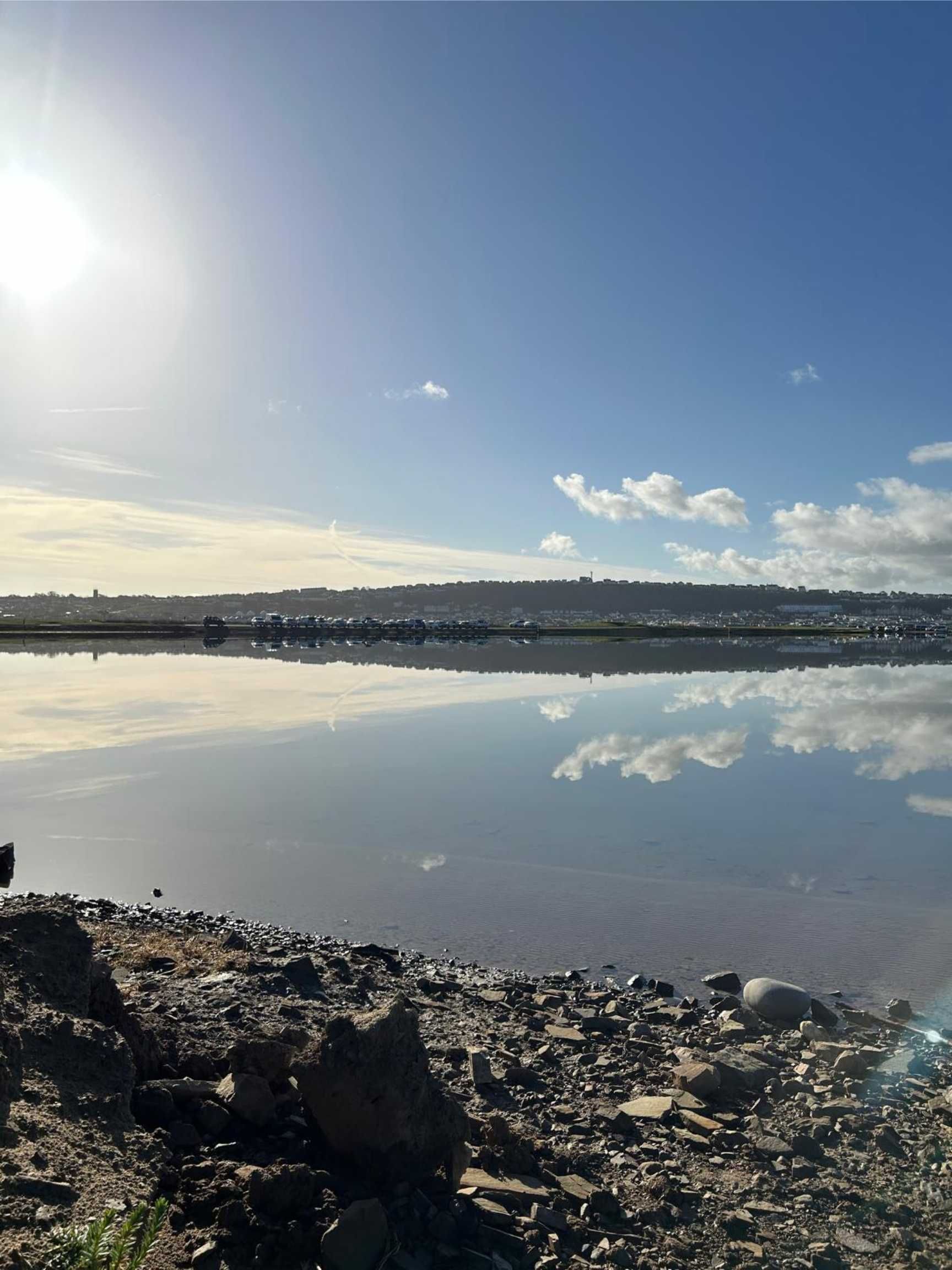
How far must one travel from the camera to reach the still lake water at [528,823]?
11.9m

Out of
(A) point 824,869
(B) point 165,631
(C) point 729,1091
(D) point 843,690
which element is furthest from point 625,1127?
(B) point 165,631

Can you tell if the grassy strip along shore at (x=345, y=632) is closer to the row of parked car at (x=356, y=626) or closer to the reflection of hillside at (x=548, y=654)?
the row of parked car at (x=356, y=626)

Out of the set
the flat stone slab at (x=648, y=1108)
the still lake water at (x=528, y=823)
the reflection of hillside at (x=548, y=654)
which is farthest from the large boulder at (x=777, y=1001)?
the reflection of hillside at (x=548, y=654)

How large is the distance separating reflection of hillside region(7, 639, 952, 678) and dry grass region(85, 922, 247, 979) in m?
47.3

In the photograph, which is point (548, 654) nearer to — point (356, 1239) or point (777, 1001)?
point (777, 1001)

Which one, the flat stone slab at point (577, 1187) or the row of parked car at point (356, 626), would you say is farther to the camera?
the row of parked car at point (356, 626)

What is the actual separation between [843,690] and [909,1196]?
47.8 m

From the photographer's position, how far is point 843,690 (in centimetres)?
5050

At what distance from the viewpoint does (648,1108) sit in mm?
7215

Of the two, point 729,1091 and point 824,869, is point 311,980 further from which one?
point 824,869

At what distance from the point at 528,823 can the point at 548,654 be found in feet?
224

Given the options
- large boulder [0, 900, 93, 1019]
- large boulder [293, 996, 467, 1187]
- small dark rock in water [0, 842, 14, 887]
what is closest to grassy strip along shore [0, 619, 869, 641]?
small dark rock in water [0, 842, 14, 887]

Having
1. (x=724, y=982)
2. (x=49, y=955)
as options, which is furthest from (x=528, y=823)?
(x=49, y=955)

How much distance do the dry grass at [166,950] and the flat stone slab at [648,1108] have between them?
4631 mm
